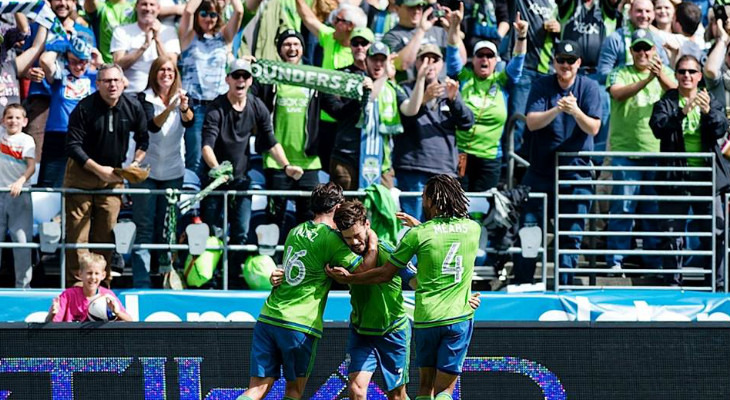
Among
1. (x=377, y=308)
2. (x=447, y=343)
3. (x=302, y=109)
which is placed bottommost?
(x=447, y=343)

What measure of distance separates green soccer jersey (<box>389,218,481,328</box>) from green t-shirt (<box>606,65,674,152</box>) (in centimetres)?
474

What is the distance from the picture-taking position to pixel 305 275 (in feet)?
30.1

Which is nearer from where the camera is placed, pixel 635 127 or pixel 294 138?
pixel 294 138

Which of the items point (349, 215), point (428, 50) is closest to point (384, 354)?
point (349, 215)

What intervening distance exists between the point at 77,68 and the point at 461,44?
4.16 meters

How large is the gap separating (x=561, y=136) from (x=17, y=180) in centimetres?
533

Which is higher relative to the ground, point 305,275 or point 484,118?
point 484,118

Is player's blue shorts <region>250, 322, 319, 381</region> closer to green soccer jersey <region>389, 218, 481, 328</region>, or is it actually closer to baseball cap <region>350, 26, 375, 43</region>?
green soccer jersey <region>389, 218, 481, 328</region>

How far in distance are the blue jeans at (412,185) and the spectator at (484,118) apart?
0.62 metres

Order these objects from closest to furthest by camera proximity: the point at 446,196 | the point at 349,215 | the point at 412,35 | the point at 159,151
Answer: the point at 349,215
the point at 446,196
the point at 159,151
the point at 412,35

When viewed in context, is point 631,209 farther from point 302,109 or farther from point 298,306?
point 298,306

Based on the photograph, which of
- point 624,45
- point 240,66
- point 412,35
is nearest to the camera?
point 240,66

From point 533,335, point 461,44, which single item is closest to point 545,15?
point 461,44

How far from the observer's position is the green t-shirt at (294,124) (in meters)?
12.7
